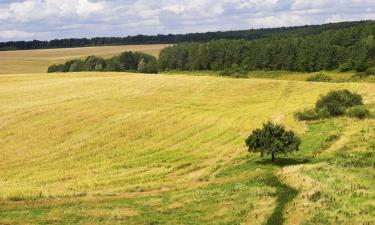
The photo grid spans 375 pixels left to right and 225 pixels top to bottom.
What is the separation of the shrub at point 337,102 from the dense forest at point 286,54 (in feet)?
200

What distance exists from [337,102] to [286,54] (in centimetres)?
8363

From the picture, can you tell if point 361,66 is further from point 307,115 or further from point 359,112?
point 359,112

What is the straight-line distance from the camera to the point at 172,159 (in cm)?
5206

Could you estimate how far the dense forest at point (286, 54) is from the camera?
140 m

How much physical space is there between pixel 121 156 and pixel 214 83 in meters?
46.7

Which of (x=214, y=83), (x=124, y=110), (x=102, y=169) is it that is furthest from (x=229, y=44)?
(x=102, y=169)

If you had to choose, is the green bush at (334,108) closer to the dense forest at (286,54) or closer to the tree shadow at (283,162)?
the tree shadow at (283,162)

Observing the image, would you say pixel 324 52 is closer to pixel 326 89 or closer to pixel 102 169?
pixel 326 89

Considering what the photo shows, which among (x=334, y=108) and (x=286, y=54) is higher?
(x=286, y=54)

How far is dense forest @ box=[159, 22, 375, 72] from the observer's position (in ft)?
461

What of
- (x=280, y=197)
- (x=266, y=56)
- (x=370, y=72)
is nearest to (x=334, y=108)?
(x=280, y=197)

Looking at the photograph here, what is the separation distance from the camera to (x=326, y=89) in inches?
3504

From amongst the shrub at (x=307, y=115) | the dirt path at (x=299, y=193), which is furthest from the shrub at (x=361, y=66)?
the dirt path at (x=299, y=193)

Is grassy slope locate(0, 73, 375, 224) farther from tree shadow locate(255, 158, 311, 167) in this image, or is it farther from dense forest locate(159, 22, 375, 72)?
dense forest locate(159, 22, 375, 72)
